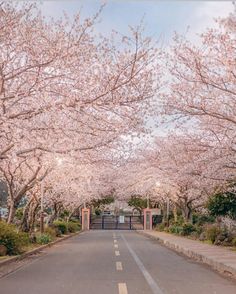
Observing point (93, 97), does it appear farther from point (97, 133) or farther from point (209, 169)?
point (209, 169)

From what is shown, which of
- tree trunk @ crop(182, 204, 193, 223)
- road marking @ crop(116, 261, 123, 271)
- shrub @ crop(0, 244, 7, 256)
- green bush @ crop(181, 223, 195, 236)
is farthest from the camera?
tree trunk @ crop(182, 204, 193, 223)

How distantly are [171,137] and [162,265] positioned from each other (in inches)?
397

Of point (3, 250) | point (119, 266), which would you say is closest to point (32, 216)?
point (3, 250)

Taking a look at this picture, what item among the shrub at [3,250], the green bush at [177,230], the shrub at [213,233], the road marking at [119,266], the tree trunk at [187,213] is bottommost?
the road marking at [119,266]

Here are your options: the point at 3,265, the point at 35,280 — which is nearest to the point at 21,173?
the point at 3,265

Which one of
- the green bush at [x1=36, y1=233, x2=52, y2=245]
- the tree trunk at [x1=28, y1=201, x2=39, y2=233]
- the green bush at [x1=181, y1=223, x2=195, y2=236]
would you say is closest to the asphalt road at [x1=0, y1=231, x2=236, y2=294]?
the green bush at [x1=36, y1=233, x2=52, y2=245]

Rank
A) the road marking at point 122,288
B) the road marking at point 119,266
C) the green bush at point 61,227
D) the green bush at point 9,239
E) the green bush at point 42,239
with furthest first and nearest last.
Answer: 1. the green bush at point 61,227
2. the green bush at point 42,239
3. the green bush at point 9,239
4. the road marking at point 119,266
5. the road marking at point 122,288

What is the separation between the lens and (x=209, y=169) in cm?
2027

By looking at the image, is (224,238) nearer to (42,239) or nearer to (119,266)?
(42,239)

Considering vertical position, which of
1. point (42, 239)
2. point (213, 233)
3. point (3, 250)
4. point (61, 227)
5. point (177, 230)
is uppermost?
point (61, 227)

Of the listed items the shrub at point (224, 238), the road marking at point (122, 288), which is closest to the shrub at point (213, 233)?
the shrub at point (224, 238)

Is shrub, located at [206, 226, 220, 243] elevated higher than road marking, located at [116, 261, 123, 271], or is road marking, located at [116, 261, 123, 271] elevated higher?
shrub, located at [206, 226, 220, 243]

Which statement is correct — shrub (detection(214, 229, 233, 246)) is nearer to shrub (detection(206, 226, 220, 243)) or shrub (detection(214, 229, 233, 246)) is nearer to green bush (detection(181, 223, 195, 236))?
shrub (detection(206, 226, 220, 243))

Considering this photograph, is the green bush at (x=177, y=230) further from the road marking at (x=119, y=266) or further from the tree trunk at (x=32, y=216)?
the road marking at (x=119, y=266)
